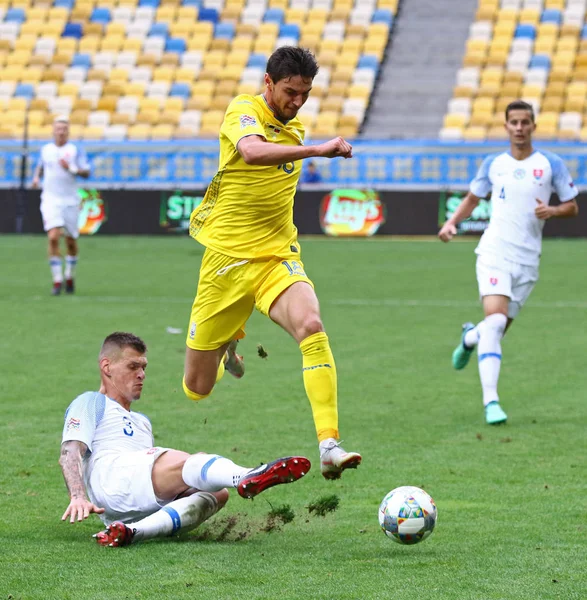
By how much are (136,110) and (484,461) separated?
26.0 m

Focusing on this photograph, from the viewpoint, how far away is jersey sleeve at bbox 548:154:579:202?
8.78 meters

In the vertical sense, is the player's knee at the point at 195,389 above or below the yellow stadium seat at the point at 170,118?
below

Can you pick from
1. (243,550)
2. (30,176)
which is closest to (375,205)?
(30,176)

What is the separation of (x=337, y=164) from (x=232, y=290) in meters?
20.9

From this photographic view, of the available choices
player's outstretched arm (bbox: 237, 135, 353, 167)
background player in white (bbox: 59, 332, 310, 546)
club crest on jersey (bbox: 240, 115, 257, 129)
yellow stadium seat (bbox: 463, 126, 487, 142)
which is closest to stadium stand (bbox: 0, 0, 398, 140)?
yellow stadium seat (bbox: 463, 126, 487, 142)

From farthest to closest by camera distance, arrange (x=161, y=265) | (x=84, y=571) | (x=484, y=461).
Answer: (x=161, y=265) < (x=484, y=461) < (x=84, y=571)

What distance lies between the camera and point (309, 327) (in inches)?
227

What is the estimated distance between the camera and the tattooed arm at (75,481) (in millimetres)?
4723

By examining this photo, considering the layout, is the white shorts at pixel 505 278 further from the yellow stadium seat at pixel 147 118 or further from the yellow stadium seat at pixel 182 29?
the yellow stadium seat at pixel 182 29

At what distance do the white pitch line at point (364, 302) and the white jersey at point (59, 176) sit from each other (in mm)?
1374

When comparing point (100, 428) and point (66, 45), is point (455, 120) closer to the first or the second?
point (66, 45)

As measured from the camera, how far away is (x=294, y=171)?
6258 millimetres

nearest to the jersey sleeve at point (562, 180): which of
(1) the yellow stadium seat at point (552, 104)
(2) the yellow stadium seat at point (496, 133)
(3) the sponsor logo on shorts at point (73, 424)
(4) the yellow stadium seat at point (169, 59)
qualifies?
(3) the sponsor logo on shorts at point (73, 424)

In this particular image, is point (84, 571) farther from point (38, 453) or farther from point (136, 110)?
point (136, 110)
